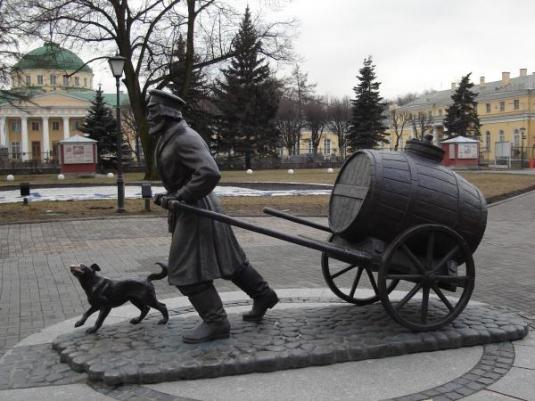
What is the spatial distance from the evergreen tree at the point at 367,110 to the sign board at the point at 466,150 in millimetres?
12180

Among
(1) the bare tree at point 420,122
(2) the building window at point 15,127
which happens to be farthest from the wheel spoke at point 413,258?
(2) the building window at point 15,127

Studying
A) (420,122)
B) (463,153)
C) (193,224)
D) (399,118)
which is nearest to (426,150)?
(193,224)

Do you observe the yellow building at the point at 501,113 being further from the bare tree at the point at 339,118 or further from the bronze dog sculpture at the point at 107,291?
the bronze dog sculpture at the point at 107,291

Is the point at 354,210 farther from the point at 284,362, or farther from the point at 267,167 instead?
the point at 267,167

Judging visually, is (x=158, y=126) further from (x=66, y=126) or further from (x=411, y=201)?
(x=66, y=126)

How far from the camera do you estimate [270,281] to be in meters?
8.11

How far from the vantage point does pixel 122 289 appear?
491cm

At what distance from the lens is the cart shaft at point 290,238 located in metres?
4.31

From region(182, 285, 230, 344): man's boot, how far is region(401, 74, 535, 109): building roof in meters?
79.1

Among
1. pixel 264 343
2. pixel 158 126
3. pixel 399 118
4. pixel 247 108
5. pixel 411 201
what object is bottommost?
pixel 264 343

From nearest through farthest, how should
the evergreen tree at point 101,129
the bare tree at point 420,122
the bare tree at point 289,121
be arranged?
1. the evergreen tree at point 101,129
2. the bare tree at point 289,121
3. the bare tree at point 420,122

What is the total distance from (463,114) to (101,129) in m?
40.2

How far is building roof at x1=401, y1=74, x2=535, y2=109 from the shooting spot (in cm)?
7688

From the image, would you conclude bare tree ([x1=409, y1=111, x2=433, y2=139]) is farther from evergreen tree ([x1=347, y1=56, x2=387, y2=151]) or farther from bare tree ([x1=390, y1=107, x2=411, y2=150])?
evergreen tree ([x1=347, y1=56, x2=387, y2=151])
